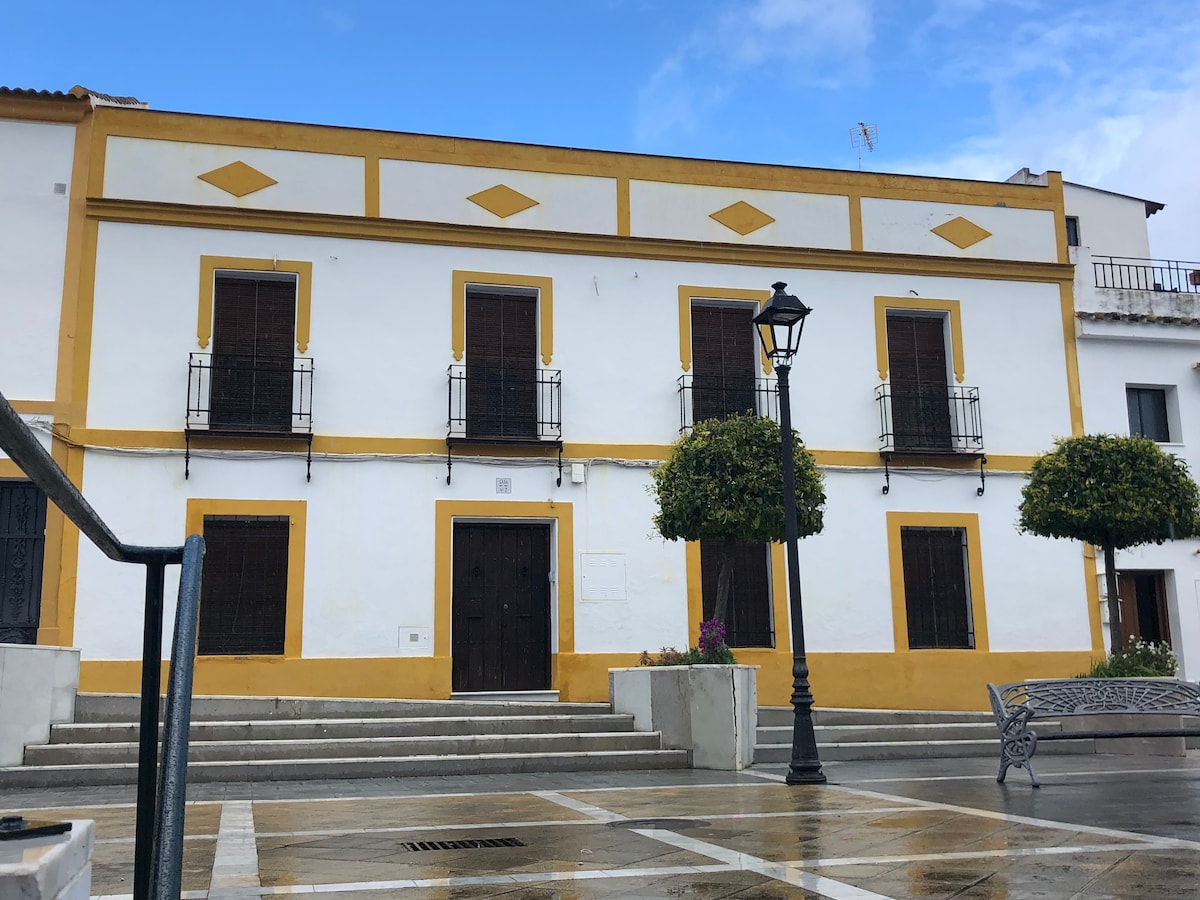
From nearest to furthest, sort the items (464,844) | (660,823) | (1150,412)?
(464,844) < (660,823) < (1150,412)

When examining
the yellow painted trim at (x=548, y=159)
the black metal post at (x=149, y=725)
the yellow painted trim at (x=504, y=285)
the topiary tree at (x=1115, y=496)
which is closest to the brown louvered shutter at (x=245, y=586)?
the yellow painted trim at (x=504, y=285)

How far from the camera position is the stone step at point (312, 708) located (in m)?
11.6

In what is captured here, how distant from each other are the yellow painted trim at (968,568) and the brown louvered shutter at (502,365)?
16.4ft

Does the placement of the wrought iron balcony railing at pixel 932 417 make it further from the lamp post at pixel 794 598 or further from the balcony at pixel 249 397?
the balcony at pixel 249 397

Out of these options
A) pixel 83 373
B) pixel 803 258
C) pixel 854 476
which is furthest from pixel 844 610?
pixel 83 373

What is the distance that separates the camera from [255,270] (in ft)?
45.9

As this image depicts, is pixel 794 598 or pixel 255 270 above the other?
pixel 255 270

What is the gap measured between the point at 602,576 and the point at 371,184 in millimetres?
5778

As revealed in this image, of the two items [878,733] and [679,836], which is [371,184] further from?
[679,836]

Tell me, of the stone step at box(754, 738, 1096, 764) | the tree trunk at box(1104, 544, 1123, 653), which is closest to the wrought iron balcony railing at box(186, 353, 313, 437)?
the stone step at box(754, 738, 1096, 764)

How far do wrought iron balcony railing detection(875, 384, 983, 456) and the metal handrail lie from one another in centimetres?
1370

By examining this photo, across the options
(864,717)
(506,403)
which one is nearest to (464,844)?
(864,717)

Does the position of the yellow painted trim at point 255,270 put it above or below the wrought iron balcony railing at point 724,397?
above

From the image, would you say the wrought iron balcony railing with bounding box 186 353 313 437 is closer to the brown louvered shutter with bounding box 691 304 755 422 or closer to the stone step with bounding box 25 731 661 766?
the stone step with bounding box 25 731 661 766
